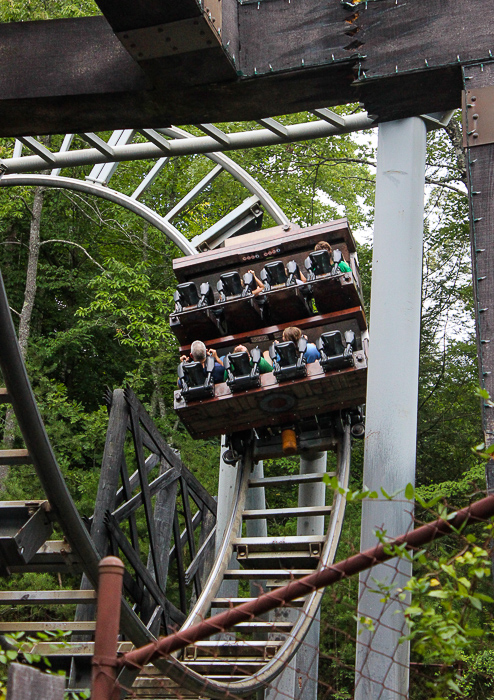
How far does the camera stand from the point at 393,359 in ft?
14.8

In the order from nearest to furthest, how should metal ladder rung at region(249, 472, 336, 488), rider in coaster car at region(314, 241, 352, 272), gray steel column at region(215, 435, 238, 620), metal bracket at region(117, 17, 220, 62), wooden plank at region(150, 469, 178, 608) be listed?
metal bracket at region(117, 17, 220, 62)
rider in coaster car at region(314, 241, 352, 272)
metal ladder rung at region(249, 472, 336, 488)
wooden plank at region(150, 469, 178, 608)
gray steel column at region(215, 435, 238, 620)

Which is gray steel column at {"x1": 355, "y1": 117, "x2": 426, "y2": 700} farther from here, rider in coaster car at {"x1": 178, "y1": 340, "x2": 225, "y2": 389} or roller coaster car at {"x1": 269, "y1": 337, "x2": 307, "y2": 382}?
rider in coaster car at {"x1": 178, "y1": 340, "x2": 225, "y2": 389}

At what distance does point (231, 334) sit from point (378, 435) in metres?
3.31

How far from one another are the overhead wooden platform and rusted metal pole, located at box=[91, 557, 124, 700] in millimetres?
3101

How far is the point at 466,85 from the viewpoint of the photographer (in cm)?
405

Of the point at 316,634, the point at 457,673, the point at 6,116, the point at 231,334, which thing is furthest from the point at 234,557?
the point at 457,673

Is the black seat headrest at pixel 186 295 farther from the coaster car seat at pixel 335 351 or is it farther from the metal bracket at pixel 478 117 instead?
the metal bracket at pixel 478 117

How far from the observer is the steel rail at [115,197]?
8.17 meters

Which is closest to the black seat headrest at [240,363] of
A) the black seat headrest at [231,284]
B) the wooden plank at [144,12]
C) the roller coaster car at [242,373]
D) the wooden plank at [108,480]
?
the roller coaster car at [242,373]

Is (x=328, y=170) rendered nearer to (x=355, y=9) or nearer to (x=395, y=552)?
(x=355, y=9)

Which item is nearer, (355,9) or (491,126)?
(491,126)

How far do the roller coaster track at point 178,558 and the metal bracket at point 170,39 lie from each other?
1.55m

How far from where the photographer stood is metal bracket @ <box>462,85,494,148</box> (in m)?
3.85

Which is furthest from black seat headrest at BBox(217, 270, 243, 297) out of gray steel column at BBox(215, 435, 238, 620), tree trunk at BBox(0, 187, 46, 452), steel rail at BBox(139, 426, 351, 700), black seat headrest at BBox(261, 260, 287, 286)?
tree trunk at BBox(0, 187, 46, 452)
